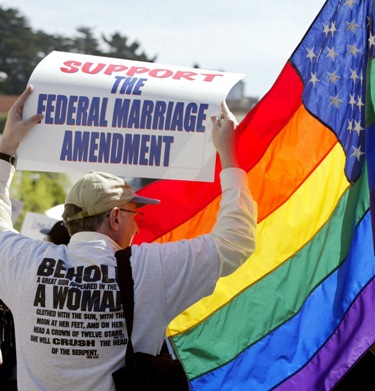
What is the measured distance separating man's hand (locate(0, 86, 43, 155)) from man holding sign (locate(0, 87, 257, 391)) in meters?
0.46

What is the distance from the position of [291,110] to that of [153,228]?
3.00 feet

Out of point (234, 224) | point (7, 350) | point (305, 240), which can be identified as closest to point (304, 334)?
point (305, 240)

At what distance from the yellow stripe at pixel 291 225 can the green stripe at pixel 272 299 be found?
0.03 meters

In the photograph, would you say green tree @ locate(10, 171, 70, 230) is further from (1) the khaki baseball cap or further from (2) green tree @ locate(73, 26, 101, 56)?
(2) green tree @ locate(73, 26, 101, 56)

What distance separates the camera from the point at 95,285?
3.24m

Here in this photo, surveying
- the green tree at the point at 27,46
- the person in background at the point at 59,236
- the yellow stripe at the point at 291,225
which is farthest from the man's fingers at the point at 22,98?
the green tree at the point at 27,46

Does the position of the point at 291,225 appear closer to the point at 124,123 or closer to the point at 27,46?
the point at 124,123

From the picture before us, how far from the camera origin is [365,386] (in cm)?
424

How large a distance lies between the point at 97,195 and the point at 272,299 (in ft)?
3.20

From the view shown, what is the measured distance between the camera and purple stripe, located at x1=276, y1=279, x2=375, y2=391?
3686 millimetres

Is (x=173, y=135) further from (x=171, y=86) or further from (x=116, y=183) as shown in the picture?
(x=116, y=183)

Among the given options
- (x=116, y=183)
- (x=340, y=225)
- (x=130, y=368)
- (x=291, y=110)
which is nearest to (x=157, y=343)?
(x=130, y=368)

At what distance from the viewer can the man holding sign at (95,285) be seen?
3230 millimetres

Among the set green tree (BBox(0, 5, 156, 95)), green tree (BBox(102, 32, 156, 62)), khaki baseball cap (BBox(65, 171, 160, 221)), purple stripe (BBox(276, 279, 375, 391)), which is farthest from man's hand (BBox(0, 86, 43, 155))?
green tree (BBox(102, 32, 156, 62))
